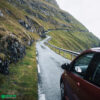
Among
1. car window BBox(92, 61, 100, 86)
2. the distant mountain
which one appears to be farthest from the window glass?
the distant mountain

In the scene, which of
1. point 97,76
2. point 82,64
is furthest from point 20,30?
point 97,76

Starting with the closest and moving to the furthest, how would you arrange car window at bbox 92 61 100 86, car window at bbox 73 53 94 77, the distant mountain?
1. car window at bbox 92 61 100 86
2. car window at bbox 73 53 94 77
3. the distant mountain

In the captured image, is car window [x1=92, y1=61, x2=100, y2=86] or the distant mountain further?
the distant mountain

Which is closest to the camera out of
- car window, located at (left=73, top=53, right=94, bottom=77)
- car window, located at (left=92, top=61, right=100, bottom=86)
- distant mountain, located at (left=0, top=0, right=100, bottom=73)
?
car window, located at (left=92, top=61, right=100, bottom=86)

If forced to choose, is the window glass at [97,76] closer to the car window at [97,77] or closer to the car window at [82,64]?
the car window at [97,77]

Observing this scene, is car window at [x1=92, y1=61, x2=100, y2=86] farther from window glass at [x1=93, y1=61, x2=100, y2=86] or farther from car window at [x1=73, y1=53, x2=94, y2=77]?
car window at [x1=73, y1=53, x2=94, y2=77]

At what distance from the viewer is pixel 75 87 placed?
3.14 metres

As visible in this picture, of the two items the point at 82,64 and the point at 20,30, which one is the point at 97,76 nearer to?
the point at 82,64

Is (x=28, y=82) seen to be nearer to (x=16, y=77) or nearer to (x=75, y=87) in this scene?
(x=16, y=77)

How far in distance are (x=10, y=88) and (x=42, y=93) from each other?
1539mm

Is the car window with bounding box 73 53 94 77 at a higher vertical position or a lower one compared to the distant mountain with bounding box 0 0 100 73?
lower

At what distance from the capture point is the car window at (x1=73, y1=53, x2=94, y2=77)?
9.88 feet

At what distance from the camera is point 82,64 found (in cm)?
387

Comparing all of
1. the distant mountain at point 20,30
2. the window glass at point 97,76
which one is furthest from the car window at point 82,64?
the distant mountain at point 20,30
